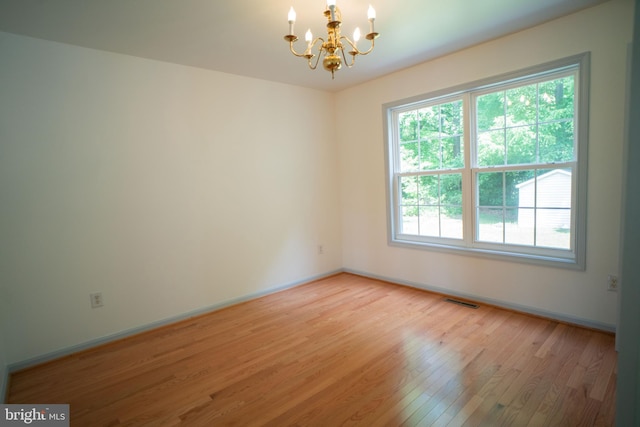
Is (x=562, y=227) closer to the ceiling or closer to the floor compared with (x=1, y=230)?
closer to the floor

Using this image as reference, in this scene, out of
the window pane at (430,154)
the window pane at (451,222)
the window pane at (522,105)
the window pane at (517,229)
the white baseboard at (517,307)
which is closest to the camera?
the white baseboard at (517,307)

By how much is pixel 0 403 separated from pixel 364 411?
7.37 feet

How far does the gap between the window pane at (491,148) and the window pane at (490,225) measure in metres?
0.48

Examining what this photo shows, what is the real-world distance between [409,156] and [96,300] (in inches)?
138

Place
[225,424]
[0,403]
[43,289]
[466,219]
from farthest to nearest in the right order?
1. [466,219]
2. [43,289]
3. [0,403]
4. [225,424]

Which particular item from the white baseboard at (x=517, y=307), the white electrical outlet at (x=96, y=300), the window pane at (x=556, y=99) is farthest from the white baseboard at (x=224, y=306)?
the window pane at (x=556, y=99)

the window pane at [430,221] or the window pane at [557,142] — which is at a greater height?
the window pane at [557,142]

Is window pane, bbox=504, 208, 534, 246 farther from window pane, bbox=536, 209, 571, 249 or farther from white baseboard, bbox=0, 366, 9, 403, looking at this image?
white baseboard, bbox=0, 366, 9, 403

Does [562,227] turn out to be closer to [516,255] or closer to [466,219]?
[516,255]

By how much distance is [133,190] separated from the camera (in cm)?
290

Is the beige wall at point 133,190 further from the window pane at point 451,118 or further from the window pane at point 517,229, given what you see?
the window pane at point 517,229

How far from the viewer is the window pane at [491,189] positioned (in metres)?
3.11

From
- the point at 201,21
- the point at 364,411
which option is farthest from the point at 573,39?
the point at 364,411

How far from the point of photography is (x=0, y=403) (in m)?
1.98
